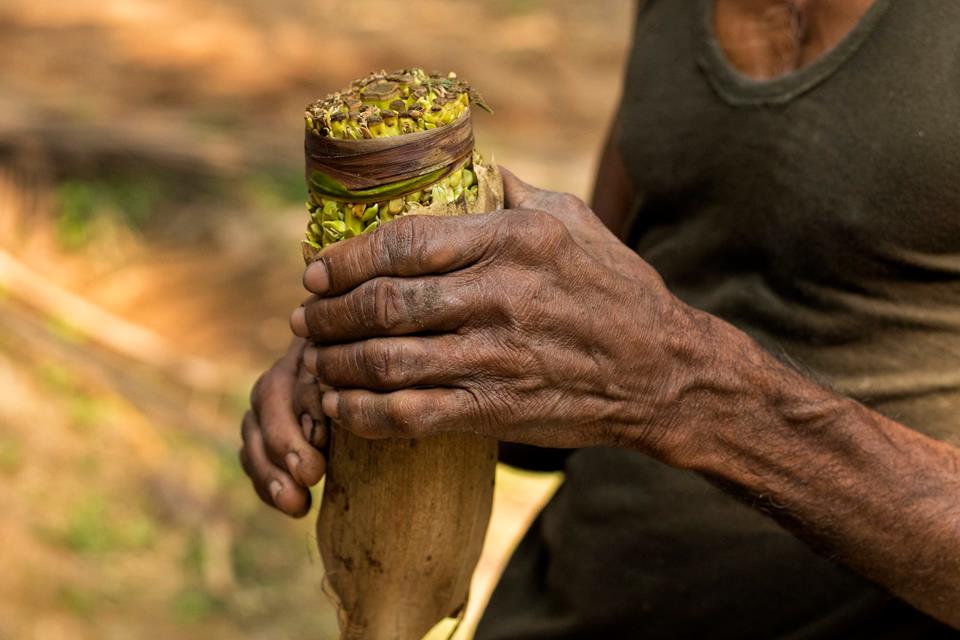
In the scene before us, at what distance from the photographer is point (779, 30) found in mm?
1843

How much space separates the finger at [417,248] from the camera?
4.18ft

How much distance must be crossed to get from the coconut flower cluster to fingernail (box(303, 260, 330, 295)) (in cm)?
10

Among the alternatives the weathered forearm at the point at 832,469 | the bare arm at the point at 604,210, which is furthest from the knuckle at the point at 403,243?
the bare arm at the point at 604,210

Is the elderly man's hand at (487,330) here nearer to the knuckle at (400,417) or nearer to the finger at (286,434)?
the knuckle at (400,417)

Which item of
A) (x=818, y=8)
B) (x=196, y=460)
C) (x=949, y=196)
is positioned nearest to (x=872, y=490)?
(x=949, y=196)

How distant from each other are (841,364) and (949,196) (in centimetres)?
32

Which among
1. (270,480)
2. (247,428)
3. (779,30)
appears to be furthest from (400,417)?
(779,30)

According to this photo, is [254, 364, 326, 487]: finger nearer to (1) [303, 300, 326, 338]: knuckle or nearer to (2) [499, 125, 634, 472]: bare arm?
(1) [303, 300, 326, 338]: knuckle

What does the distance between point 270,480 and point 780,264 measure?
2.81 feet

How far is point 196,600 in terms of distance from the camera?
4.08 meters

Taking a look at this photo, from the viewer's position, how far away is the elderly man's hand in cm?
128

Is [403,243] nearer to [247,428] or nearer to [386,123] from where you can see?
[386,123]

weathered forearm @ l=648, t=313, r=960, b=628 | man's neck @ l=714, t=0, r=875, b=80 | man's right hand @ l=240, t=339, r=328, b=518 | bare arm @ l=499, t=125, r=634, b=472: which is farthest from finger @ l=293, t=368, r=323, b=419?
man's neck @ l=714, t=0, r=875, b=80

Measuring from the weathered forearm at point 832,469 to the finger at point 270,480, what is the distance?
1.90 feet
